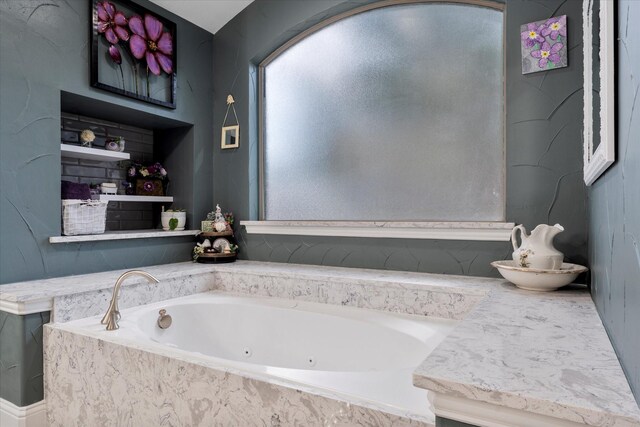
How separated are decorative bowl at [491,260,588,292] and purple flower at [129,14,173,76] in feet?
8.01

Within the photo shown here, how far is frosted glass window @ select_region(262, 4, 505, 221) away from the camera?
89.7 inches

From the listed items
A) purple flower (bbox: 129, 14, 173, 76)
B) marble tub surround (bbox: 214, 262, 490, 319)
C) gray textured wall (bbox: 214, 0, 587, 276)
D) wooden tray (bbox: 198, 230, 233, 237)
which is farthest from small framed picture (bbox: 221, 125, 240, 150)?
marble tub surround (bbox: 214, 262, 490, 319)

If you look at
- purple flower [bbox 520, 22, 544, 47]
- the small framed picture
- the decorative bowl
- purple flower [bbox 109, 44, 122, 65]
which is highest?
purple flower [bbox 109, 44, 122, 65]

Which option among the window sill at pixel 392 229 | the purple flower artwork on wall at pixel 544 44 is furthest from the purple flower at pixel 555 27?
the window sill at pixel 392 229

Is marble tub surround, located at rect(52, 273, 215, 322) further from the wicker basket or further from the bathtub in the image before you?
the wicker basket

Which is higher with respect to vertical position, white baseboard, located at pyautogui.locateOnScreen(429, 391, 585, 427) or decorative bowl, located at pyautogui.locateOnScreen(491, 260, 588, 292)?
decorative bowl, located at pyautogui.locateOnScreen(491, 260, 588, 292)

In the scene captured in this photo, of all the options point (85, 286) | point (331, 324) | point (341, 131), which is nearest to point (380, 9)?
point (341, 131)

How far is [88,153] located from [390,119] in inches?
73.4

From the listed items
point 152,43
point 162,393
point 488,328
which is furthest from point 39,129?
point 488,328

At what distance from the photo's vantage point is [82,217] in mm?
2293

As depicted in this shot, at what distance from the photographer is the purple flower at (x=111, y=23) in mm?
2367

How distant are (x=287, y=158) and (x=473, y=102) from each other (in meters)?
1.31

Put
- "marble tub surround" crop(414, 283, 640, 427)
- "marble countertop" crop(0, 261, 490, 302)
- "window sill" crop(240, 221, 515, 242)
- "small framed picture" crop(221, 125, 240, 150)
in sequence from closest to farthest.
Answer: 1. "marble tub surround" crop(414, 283, 640, 427)
2. "marble countertop" crop(0, 261, 490, 302)
3. "window sill" crop(240, 221, 515, 242)
4. "small framed picture" crop(221, 125, 240, 150)

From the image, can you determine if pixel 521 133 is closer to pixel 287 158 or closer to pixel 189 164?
pixel 287 158
